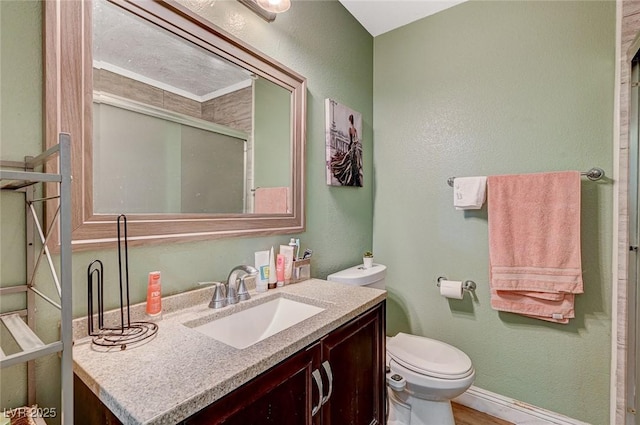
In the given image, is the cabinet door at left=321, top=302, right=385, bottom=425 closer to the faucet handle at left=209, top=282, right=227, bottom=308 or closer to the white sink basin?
the white sink basin

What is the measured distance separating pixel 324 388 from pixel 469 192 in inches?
53.8

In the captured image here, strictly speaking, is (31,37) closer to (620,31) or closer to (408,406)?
(408,406)

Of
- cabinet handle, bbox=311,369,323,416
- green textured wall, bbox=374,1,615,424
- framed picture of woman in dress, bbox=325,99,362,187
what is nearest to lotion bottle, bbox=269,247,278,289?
cabinet handle, bbox=311,369,323,416

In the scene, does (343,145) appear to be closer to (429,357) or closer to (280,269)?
(280,269)

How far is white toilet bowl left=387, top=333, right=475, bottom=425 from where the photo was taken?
135 cm

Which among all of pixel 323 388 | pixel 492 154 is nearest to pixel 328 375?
pixel 323 388

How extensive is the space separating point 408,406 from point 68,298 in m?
1.59

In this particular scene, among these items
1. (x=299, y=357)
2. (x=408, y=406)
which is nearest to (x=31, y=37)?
(x=299, y=357)

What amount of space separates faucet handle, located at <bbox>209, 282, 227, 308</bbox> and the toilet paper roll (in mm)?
1356

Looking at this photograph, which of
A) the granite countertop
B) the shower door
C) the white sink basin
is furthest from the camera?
the shower door

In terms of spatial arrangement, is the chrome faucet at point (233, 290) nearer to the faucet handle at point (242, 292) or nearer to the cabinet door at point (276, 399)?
the faucet handle at point (242, 292)

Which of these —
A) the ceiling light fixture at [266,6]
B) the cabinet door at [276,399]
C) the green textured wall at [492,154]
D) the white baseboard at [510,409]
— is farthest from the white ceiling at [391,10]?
the white baseboard at [510,409]

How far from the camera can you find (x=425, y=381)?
1.36m

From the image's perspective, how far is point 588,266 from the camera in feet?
Result: 4.94
